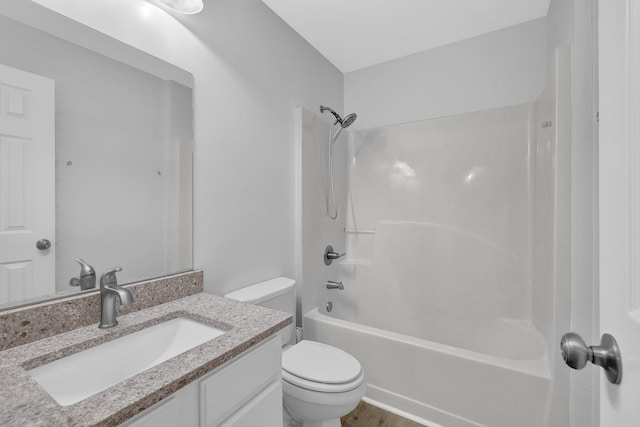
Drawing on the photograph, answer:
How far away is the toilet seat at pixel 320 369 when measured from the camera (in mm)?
1247

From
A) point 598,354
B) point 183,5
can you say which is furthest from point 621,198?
point 183,5

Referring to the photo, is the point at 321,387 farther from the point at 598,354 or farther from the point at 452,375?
the point at 598,354

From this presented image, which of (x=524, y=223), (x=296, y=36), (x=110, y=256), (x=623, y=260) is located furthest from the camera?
(x=296, y=36)

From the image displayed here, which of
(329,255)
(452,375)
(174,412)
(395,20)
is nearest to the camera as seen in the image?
(174,412)

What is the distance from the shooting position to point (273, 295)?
1.56 m

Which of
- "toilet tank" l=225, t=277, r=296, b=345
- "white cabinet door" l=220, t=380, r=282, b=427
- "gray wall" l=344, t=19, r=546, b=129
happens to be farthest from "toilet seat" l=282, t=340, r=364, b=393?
"gray wall" l=344, t=19, r=546, b=129

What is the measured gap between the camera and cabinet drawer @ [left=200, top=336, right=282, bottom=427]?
0.74m

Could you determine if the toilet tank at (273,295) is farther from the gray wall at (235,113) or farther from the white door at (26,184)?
the white door at (26,184)

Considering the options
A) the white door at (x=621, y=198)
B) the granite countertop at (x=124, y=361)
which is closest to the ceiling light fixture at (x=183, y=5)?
the granite countertop at (x=124, y=361)

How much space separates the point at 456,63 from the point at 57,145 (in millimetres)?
2404

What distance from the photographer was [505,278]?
1.89 metres

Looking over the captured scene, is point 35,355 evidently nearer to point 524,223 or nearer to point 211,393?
point 211,393

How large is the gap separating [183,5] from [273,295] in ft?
4.65

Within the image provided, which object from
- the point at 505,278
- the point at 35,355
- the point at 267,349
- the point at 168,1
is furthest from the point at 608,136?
the point at 505,278
